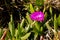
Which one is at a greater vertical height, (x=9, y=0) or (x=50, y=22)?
(x=9, y=0)

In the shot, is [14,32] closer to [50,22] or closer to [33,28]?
[33,28]

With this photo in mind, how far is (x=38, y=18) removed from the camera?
64.6 inches

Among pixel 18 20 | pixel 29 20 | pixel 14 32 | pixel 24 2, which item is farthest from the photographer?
pixel 24 2

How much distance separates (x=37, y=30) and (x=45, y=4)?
16.0 inches

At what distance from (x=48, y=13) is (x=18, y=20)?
1.00 feet

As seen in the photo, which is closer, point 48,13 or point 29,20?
point 29,20

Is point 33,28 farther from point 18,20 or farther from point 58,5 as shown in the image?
point 58,5

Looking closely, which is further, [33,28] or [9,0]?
[9,0]

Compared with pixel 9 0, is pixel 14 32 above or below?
below

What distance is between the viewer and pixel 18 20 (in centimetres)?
191

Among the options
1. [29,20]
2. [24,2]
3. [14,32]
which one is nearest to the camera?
[14,32]

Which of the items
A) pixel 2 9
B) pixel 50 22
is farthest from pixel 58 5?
pixel 2 9

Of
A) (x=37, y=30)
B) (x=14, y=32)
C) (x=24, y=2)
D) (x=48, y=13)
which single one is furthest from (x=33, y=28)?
(x=24, y=2)

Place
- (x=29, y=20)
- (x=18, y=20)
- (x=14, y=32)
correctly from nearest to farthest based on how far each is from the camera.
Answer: (x=14, y=32)
(x=29, y=20)
(x=18, y=20)
